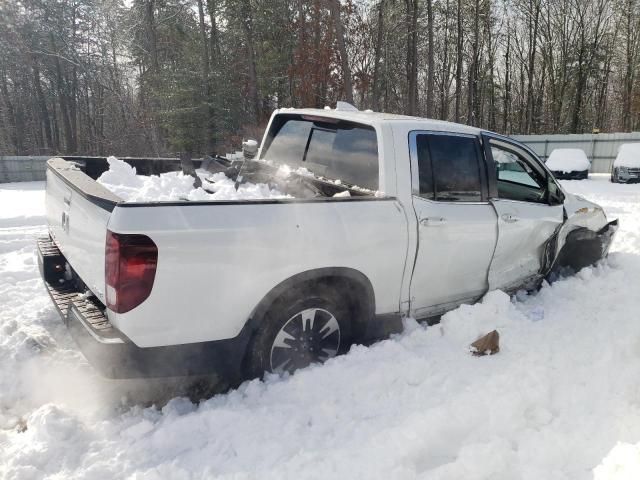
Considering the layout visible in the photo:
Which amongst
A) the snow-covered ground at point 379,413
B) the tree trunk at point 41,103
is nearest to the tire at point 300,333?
the snow-covered ground at point 379,413

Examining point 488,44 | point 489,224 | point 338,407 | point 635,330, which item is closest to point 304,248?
point 338,407

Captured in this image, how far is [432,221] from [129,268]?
6.92 feet

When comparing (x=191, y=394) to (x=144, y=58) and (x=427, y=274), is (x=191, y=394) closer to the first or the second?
(x=427, y=274)


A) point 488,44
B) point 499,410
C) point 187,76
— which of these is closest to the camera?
point 499,410

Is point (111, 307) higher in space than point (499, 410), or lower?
higher

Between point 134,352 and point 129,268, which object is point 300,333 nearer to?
point 134,352

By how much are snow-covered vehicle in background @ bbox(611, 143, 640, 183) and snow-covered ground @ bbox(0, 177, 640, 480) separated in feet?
47.0

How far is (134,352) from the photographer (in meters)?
2.48

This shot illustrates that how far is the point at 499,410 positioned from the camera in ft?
8.93

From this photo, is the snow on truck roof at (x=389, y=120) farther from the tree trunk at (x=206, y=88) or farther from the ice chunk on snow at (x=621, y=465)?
the tree trunk at (x=206, y=88)

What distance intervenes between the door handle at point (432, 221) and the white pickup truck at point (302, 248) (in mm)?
12

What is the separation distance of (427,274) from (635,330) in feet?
5.79

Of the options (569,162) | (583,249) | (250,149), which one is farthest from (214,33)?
(583,249)

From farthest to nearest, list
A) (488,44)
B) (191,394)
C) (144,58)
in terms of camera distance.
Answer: (488,44)
(144,58)
(191,394)
